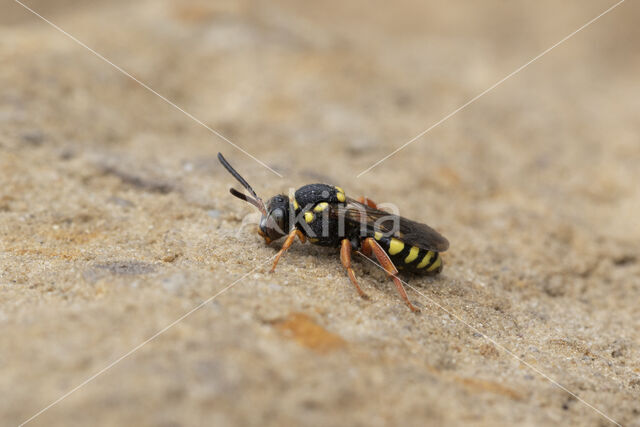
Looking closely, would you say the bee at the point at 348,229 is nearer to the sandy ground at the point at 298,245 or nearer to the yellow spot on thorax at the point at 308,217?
the yellow spot on thorax at the point at 308,217

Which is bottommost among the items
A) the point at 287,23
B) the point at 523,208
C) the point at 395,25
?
the point at 523,208

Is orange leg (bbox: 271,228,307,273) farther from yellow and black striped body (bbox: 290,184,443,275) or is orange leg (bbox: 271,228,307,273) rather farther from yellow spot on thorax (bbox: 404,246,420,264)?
yellow spot on thorax (bbox: 404,246,420,264)

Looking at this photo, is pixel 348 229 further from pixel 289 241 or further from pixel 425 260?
pixel 425 260

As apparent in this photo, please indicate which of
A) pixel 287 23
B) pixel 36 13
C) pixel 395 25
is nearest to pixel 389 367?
pixel 287 23

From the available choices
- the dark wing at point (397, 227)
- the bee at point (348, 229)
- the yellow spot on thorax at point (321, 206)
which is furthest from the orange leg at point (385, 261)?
the yellow spot on thorax at point (321, 206)

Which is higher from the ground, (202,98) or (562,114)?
(562,114)

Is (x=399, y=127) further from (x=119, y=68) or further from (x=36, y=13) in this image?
(x=36, y=13)

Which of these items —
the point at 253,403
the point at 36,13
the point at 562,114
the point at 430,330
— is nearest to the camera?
the point at 253,403
